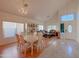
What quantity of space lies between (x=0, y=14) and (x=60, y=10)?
26.9ft

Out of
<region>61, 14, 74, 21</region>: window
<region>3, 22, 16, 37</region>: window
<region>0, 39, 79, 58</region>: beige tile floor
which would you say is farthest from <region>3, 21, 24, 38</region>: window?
<region>61, 14, 74, 21</region>: window

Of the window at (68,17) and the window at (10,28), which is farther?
the window at (68,17)

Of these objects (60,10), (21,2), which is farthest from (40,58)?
(60,10)

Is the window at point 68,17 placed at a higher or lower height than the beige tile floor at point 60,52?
higher

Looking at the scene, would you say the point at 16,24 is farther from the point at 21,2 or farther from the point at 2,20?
the point at 21,2

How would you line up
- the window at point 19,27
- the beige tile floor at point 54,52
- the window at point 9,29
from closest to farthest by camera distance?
1. the beige tile floor at point 54,52
2. the window at point 9,29
3. the window at point 19,27

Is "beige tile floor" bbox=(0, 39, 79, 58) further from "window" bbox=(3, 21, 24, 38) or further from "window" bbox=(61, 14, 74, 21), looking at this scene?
"window" bbox=(61, 14, 74, 21)

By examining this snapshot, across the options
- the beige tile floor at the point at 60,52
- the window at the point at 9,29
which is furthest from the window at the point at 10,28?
the beige tile floor at the point at 60,52

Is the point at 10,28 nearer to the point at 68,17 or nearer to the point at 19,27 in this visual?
the point at 19,27

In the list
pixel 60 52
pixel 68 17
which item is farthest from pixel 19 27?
pixel 68 17

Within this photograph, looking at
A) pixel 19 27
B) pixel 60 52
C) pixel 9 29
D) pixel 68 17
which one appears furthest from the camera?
pixel 68 17

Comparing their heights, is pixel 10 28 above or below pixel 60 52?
above

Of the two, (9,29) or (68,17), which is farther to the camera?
(68,17)

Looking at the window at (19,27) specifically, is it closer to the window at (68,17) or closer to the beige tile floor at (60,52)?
the beige tile floor at (60,52)
